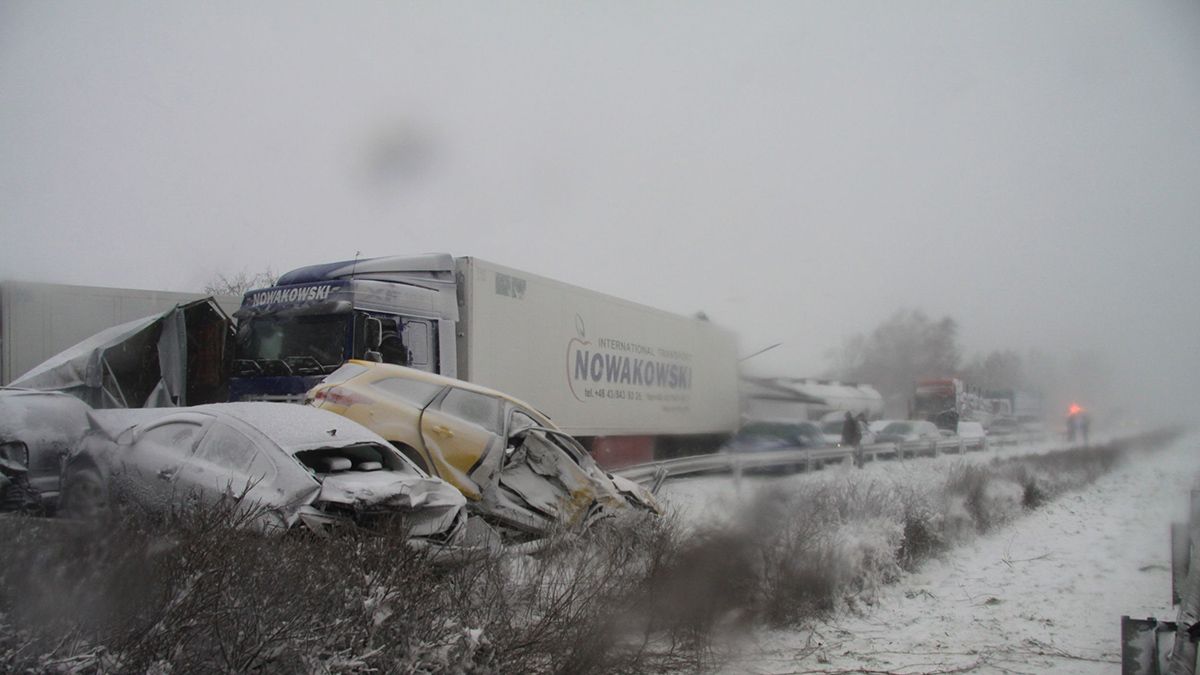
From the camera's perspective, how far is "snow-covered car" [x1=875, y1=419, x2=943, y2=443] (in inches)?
748

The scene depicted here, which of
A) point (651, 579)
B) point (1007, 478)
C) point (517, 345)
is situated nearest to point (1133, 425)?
point (1007, 478)

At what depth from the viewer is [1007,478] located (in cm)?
1552

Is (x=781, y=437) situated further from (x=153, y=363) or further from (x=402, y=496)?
(x=402, y=496)

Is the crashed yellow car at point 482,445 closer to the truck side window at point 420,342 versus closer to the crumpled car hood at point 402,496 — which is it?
the crumpled car hood at point 402,496

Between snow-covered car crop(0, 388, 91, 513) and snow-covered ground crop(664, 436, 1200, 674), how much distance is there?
442cm

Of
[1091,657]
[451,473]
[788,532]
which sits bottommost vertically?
[1091,657]

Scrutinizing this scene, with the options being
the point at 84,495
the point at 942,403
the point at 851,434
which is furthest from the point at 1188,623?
the point at 942,403

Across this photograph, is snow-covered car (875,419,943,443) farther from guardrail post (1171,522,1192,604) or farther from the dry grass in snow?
the dry grass in snow

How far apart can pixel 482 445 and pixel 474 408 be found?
20.7 inches

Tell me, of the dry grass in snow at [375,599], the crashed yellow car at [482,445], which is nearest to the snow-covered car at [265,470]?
the dry grass in snow at [375,599]

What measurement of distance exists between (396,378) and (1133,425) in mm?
19638

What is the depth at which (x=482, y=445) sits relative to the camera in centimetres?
791

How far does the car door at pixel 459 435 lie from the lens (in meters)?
7.79

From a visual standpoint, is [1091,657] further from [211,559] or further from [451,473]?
[211,559]
